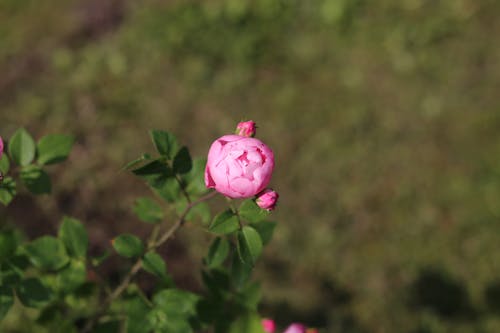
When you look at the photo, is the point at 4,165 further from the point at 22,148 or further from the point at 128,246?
the point at 128,246

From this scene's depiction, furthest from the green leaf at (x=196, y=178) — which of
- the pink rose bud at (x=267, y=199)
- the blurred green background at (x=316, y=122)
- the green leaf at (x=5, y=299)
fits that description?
the blurred green background at (x=316, y=122)

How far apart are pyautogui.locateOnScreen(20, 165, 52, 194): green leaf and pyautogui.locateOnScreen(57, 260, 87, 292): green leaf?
220 millimetres

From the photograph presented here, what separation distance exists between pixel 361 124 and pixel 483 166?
0.66 meters

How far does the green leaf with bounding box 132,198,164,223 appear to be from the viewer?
1439mm

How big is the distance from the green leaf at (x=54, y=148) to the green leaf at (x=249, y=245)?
0.50 meters

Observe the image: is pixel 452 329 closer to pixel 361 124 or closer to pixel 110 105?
pixel 361 124

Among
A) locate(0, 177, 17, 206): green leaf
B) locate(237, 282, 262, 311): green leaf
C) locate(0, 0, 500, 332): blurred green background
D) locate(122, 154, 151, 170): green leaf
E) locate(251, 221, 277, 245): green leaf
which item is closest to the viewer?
locate(122, 154, 151, 170): green leaf

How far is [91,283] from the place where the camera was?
5.11ft

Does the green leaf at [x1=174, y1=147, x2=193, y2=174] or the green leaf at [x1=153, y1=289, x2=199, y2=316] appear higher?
the green leaf at [x1=174, y1=147, x2=193, y2=174]

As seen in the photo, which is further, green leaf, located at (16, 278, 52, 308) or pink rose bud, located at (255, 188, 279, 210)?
green leaf, located at (16, 278, 52, 308)

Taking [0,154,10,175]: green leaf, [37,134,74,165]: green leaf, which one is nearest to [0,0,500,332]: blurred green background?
[37,134,74,165]: green leaf

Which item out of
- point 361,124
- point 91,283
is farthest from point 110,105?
point 91,283

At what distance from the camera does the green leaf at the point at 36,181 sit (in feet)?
4.34

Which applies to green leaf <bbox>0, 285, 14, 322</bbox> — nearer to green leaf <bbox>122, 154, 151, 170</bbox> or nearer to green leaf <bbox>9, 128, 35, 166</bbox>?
green leaf <bbox>9, 128, 35, 166</bbox>
